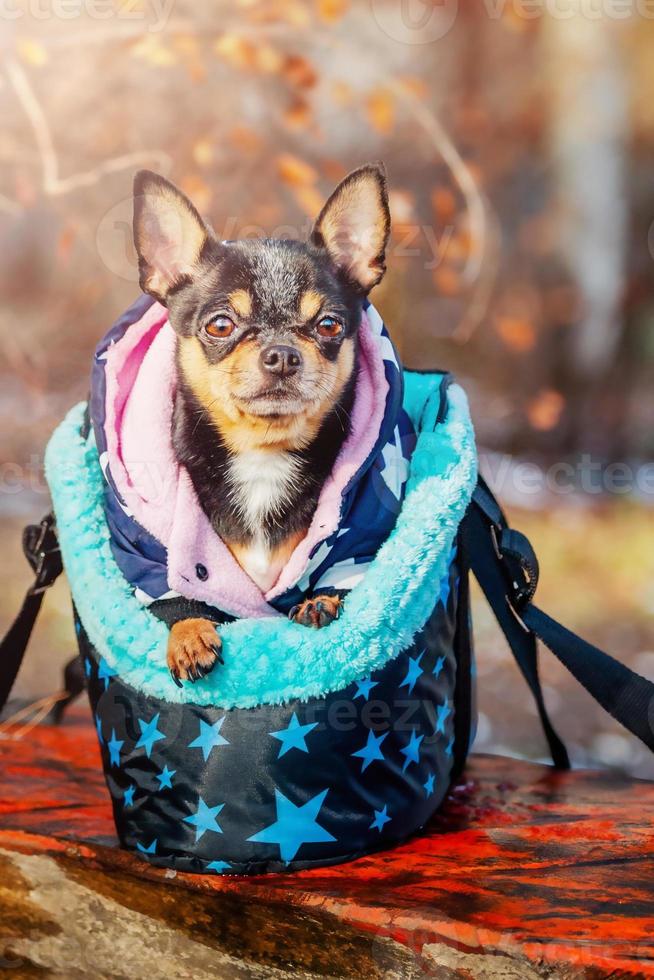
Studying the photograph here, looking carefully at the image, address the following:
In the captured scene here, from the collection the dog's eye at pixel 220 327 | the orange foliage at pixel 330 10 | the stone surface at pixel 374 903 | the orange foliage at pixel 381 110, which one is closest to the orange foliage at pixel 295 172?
the orange foliage at pixel 381 110

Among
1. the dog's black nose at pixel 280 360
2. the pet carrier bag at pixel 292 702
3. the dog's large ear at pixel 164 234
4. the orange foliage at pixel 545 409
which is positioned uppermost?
the orange foliage at pixel 545 409

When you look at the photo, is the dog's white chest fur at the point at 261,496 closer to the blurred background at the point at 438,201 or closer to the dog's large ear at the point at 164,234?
the dog's large ear at the point at 164,234

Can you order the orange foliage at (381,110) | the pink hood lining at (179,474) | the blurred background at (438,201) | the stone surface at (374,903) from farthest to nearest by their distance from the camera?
the orange foliage at (381,110) → the blurred background at (438,201) → the pink hood lining at (179,474) → the stone surface at (374,903)

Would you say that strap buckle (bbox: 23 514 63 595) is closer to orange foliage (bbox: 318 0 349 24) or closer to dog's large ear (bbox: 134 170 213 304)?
dog's large ear (bbox: 134 170 213 304)

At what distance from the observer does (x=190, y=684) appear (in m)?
1.18

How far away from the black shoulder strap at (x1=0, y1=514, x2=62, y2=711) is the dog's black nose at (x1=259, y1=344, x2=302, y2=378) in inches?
18.7

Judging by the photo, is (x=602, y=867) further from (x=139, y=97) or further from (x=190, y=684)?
(x=139, y=97)

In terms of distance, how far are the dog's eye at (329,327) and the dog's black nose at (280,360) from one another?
66mm

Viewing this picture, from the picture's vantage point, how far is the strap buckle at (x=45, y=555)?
4.75 feet

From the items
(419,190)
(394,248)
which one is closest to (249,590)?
(394,248)

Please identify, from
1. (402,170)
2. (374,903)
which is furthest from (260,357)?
(402,170)

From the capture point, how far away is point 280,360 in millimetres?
1143

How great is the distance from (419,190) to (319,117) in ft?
1.13

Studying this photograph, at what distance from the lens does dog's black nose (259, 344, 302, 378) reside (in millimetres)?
1142
